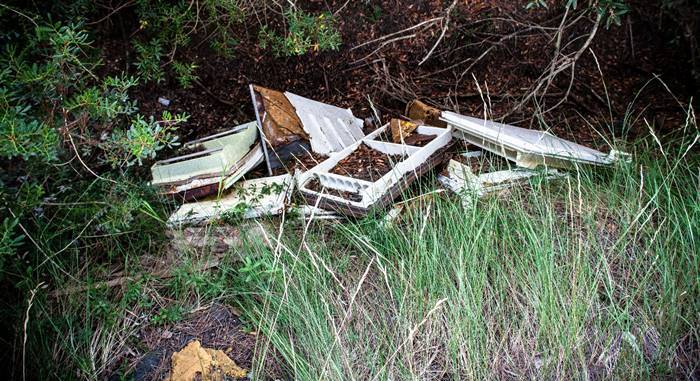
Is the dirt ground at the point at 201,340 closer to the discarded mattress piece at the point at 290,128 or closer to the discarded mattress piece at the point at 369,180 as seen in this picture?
the discarded mattress piece at the point at 369,180

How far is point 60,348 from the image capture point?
7.86 ft

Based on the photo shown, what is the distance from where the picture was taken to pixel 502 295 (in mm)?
2449

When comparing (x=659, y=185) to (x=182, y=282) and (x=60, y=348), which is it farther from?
(x=60, y=348)

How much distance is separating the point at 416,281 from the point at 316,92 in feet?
7.90

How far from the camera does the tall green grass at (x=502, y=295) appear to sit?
2264 mm

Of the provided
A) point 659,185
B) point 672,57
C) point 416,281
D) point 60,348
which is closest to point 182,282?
point 60,348

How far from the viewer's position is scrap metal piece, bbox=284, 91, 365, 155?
11.6 feet

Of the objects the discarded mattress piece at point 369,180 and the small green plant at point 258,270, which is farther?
the discarded mattress piece at point 369,180

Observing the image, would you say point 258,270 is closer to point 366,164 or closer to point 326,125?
point 366,164

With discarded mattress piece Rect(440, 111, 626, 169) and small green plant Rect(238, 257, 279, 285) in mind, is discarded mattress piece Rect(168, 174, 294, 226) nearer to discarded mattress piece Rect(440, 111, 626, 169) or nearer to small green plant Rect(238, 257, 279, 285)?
small green plant Rect(238, 257, 279, 285)

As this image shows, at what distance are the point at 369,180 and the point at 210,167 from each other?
3.02 ft

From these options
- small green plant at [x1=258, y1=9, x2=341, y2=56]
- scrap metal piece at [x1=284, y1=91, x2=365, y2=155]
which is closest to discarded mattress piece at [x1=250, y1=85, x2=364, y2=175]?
scrap metal piece at [x1=284, y1=91, x2=365, y2=155]

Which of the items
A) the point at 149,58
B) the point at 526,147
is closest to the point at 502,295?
the point at 526,147

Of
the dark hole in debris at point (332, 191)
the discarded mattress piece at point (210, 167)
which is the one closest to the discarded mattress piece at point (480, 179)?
the dark hole in debris at point (332, 191)
